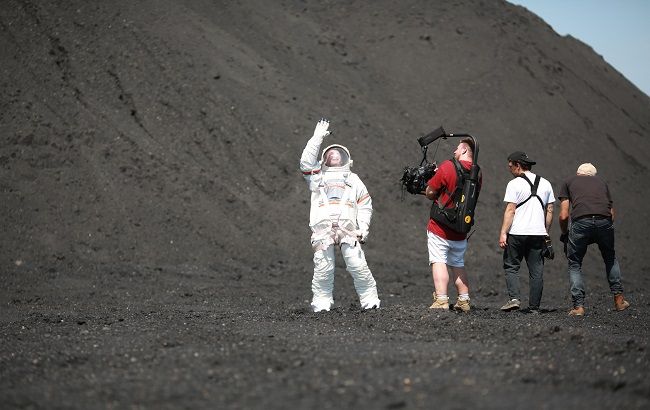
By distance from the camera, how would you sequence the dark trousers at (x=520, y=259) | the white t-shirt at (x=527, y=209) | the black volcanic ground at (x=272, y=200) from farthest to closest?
1. the dark trousers at (x=520, y=259)
2. the white t-shirt at (x=527, y=209)
3. the black volcanic ground at (x=272, y=200)

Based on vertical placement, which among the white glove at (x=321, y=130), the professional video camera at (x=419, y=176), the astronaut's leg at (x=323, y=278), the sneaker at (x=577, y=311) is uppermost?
the white glove at (x=321, y=130)

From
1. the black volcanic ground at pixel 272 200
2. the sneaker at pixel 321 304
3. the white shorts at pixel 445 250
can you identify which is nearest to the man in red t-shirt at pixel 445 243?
the white shorts at pixel 445 250

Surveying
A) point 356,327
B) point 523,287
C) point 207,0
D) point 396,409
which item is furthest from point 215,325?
point 207,0

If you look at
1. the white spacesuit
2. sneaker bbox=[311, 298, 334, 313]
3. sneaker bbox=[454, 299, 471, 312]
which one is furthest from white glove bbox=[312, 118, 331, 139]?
sneaker bbox=[454, 299, 471, 312]

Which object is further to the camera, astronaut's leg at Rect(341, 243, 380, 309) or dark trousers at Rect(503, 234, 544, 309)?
dark trousers at Rect(503, 234, 544, 309)

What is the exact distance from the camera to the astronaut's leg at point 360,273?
37.8 ft

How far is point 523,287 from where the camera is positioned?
64.2 ft

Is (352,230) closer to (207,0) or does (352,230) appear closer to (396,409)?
(396,409)

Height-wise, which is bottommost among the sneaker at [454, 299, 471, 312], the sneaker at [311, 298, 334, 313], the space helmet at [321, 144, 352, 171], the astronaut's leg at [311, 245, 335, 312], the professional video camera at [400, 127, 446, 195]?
the sneaker at [454, 299, 471, 312]

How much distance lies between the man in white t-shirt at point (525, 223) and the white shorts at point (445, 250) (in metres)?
0.59

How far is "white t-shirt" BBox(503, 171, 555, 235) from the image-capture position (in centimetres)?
1151

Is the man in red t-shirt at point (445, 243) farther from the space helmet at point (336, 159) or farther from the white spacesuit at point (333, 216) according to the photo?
the space helmet at point (336, 159)

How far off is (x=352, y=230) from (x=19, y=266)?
27.0ft

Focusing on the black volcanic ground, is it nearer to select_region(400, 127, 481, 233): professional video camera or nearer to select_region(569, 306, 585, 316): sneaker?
select_region(569, 306, 585, 316): sneaker
